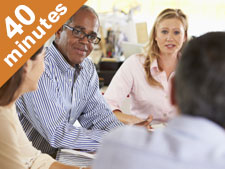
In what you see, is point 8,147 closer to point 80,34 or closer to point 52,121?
point 52,121

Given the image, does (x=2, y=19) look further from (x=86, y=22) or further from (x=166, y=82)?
(x=166, y=82)

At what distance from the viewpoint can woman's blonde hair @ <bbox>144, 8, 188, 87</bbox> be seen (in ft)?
7.12

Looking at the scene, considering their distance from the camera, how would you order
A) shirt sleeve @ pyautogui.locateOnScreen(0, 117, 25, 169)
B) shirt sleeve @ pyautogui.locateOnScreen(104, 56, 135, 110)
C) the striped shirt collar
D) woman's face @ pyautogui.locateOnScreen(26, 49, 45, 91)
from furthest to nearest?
shirt sleeve @ pyautogui.locateOnScreen(104, 56, 135, 110), the striped shirt collar, woman's face @ pyautogui.locateOnScreen(26, 49, 45, 91), shirt sleeve @ pyautogui.locateOnScreen(0, 117, 25, 169)

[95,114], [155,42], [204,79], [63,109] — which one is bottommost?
[95,114]

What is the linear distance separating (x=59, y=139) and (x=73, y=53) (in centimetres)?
49

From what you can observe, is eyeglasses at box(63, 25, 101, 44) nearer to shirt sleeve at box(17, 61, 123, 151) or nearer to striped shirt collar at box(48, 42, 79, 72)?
striped shirt collar at box(48, 42, 79, 72)

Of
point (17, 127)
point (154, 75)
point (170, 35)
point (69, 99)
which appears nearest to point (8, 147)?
point (17, 127)

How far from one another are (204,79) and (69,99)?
1.13 metres

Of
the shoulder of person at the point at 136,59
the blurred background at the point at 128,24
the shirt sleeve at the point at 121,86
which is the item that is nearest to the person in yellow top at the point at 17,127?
the shirt sleeve at the point at 121,86

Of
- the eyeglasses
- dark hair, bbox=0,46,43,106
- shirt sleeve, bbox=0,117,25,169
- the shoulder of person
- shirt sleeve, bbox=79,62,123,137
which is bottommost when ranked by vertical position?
shirt sleeve, bbox=79,62,123,137

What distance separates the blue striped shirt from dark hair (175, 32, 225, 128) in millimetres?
911

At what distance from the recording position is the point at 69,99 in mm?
1647

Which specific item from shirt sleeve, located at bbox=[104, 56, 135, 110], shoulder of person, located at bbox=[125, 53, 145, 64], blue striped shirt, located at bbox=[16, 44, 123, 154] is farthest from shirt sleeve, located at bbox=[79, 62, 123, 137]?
shoulder of person, located at bbox=[125, 53, 145, 64]

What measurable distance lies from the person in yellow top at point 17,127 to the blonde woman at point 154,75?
2.91 feet
